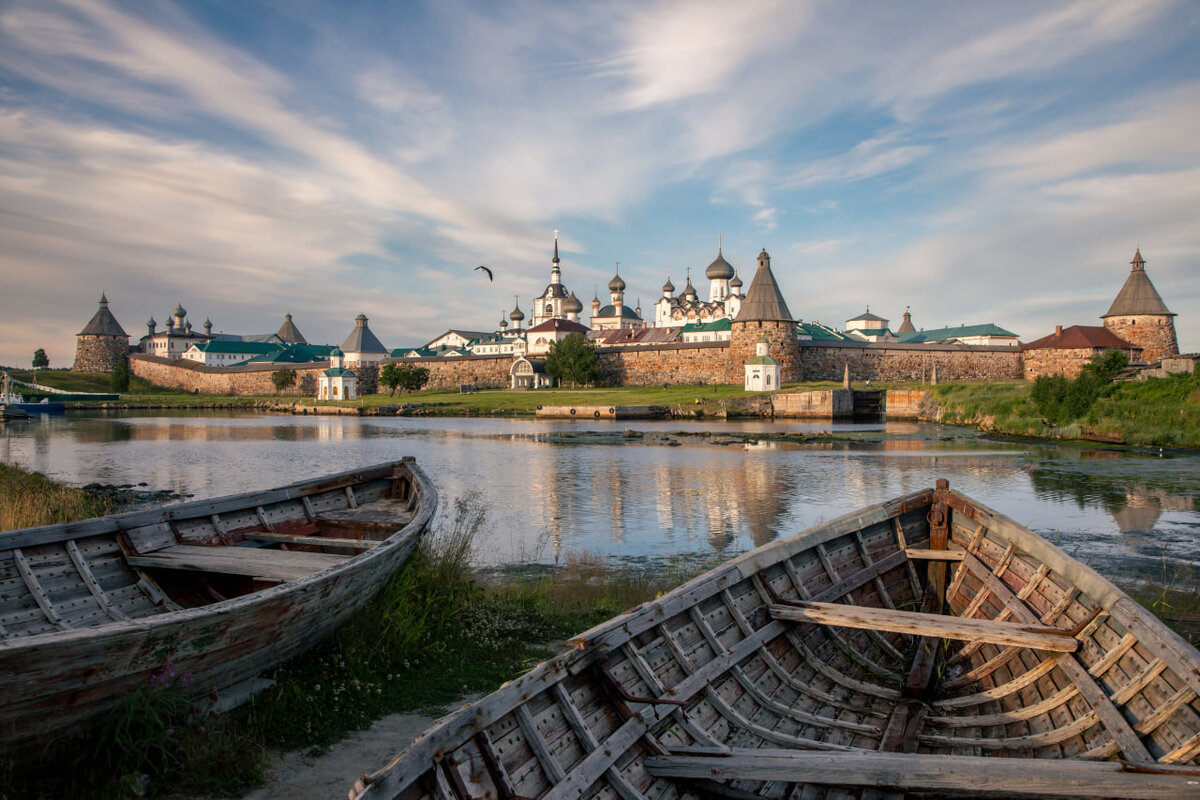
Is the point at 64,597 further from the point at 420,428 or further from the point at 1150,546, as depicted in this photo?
the point at 420,428

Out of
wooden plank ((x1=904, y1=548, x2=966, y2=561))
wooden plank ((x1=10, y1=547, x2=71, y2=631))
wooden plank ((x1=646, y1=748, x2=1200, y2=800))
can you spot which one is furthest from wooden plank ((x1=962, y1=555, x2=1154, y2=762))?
wooden plank ((x1=10, y1=547, x2=71, y2=631))

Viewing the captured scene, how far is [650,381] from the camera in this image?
244 feet

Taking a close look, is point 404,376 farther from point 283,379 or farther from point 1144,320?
point 1144,320

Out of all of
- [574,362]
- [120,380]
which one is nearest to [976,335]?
[574,362]

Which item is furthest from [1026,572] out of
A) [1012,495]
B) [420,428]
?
[420,428]

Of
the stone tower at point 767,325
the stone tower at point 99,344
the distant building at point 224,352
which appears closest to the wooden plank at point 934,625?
the stone tower at point 767,325

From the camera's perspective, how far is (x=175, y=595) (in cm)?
579

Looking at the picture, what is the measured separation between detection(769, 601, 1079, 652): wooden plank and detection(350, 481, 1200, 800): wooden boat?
13mm

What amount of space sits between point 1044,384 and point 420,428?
107 ft

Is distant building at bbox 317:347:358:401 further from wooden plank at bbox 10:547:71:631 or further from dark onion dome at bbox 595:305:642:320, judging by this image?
wooden plank at bbox 10:547:71:631

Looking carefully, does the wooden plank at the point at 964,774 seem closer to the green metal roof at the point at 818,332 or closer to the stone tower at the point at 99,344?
the green metal roof at the point at 818,332

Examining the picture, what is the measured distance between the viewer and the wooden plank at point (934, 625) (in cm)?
471

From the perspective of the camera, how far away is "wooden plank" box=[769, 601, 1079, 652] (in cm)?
471

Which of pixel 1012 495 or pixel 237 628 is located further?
pixel 1012 495
